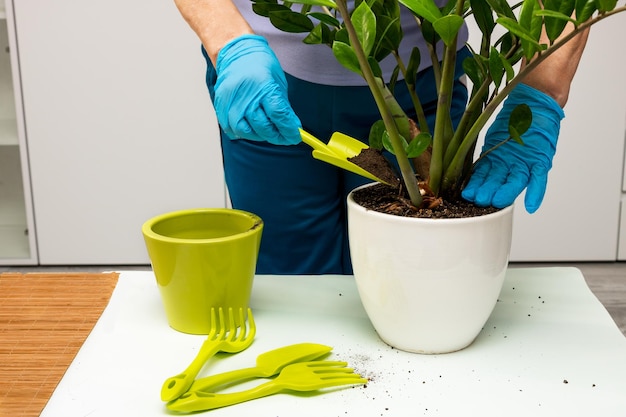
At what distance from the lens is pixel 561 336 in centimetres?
64

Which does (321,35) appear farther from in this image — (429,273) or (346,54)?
(429,273)

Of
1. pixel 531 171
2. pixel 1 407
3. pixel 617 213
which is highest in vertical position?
pixel 531 171

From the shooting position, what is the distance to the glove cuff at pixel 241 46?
2.38 ft

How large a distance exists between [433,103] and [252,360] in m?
0.43

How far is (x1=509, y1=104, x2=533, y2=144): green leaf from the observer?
574mm

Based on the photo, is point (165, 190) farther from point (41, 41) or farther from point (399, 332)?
point (399, 332)

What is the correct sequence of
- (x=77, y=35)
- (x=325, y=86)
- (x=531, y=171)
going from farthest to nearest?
(x=77, y=35) → (x=325, y=86) → (x=531, y=171)

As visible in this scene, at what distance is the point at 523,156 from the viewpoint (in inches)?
26.9

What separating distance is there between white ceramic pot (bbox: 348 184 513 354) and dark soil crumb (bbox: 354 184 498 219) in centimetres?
2

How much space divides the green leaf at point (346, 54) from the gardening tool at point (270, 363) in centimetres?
24

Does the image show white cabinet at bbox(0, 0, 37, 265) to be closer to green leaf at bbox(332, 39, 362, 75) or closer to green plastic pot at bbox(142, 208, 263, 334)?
green plastic pot at bbox(142, 208, 263, 334)

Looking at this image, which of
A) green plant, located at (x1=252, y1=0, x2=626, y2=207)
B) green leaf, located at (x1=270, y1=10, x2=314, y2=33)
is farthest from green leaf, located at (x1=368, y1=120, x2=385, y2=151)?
green leaf, located at (x1=270, y1=10, x2=314, y2=33)

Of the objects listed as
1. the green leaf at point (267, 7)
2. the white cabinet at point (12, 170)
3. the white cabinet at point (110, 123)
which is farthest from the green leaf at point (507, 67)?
the white cabinet at point (12, 170)

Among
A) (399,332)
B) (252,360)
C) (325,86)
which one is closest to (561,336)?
(399,332)
